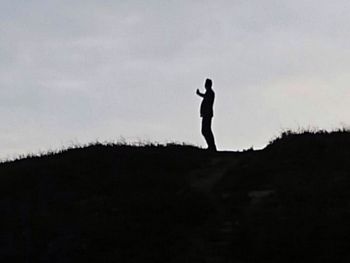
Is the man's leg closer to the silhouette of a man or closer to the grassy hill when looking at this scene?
the silhouette of a man

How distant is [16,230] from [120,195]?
92.5 inches

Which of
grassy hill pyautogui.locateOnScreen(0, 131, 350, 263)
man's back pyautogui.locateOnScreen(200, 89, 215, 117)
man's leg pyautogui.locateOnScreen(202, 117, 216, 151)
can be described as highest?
man's back pyautogui.locateOnScreen(200, 89, 215, 117)

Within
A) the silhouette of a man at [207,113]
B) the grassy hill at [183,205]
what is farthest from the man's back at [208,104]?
the grassy hill at [183,205]

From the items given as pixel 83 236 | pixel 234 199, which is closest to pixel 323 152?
pixel 234 199

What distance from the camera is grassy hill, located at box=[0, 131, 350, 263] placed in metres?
14.5

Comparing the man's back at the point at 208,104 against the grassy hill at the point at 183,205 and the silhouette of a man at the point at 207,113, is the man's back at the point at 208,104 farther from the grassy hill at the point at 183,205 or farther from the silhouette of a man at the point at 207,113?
the grassy hill at the point at 183,205

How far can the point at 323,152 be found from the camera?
18.6m

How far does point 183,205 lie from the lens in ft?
54.3

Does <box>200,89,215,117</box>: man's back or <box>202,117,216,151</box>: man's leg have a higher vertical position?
<box>200,89,215,117</box>: man's back

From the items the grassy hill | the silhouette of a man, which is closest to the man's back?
the silhouette of a man

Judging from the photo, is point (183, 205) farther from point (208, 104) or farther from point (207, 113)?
point (208, 104)

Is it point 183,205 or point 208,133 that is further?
point 208,133

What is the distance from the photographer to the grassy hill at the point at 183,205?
14.5m

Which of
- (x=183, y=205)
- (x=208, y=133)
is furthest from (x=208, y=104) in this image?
(x=183, y=205)
